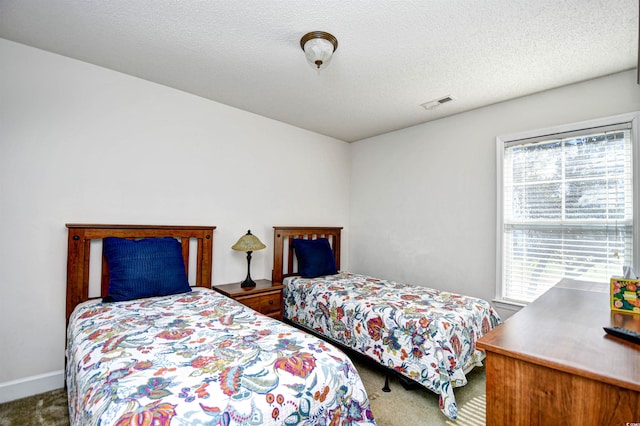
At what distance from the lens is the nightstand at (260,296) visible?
2703 millimetres

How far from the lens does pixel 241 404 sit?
1.02 metres

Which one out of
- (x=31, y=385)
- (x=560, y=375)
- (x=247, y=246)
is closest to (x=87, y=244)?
(x=31, y=385)

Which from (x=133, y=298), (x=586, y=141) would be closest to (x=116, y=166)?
(x=133, y=298)

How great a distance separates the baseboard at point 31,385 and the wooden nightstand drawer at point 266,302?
1390mm

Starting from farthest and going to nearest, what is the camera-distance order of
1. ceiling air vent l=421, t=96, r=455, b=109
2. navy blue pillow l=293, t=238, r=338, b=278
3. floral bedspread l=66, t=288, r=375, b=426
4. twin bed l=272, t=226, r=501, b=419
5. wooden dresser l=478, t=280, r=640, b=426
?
navy blue pillow l=293, t=238, r=338, b=278 < ceiling air vent l=421, t=96, r=455, b=109 < twin bed l=272, t=226, r=501, b=419 < floral bedspread l=66, t=288, r=375, b=426 < wooden dresser l=478, t=280, r=640, b=426

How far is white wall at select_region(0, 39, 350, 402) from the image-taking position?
206 cm

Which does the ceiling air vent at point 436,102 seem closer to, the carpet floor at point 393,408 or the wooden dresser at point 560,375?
the wooden dresser at point 560,375

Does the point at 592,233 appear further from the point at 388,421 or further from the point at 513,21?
the point at 388,421

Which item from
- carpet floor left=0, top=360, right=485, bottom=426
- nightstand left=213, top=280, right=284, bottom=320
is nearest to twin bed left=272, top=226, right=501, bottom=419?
carpet floor left=0, top=360, right=485, bottom=426

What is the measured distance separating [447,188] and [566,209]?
1057 millimetres

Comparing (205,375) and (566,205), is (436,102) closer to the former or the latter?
(566,205)

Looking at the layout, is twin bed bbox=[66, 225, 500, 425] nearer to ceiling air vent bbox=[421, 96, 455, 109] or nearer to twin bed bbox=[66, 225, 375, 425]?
twin bed bbox=[66, 225, 375, 425]

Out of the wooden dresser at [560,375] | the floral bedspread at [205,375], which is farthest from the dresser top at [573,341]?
the floral bedspread at [205,375]

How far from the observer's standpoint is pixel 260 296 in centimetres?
281
